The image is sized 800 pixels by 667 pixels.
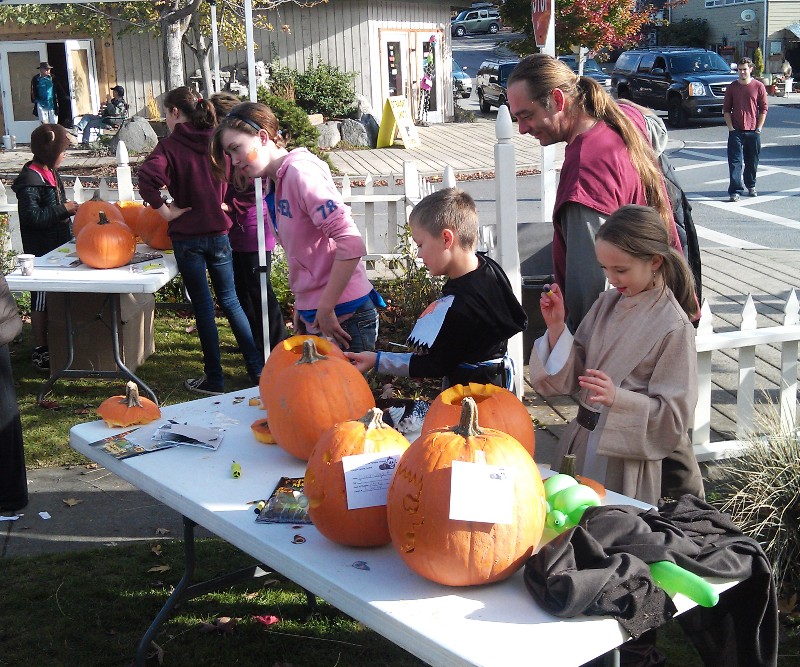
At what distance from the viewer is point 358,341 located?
13.0ft

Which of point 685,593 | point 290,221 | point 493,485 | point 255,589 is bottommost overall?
point 255,589

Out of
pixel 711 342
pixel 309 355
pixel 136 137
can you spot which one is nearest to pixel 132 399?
pixel 309 355

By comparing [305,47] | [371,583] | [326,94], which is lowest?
[371,583]

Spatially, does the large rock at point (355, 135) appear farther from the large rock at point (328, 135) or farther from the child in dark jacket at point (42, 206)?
the child in dark jacket at point (42, 206)

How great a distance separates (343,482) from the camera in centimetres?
220

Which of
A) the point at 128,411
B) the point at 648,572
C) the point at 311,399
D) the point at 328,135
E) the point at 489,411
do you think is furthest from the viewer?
the point at 328,135

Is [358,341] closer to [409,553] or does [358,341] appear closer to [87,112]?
[409,553]

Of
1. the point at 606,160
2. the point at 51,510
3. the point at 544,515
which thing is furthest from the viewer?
the point at 51,510

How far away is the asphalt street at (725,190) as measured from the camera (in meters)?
11.6

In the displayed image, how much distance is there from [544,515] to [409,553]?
32cm

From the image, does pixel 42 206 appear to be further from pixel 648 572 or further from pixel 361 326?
pixel 648 572

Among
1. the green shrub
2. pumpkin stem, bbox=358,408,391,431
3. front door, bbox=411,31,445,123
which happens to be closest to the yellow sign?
the green shrub

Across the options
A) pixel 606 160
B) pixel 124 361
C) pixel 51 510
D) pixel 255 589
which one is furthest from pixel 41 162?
pixel 606 160

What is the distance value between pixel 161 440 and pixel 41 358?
424cm
